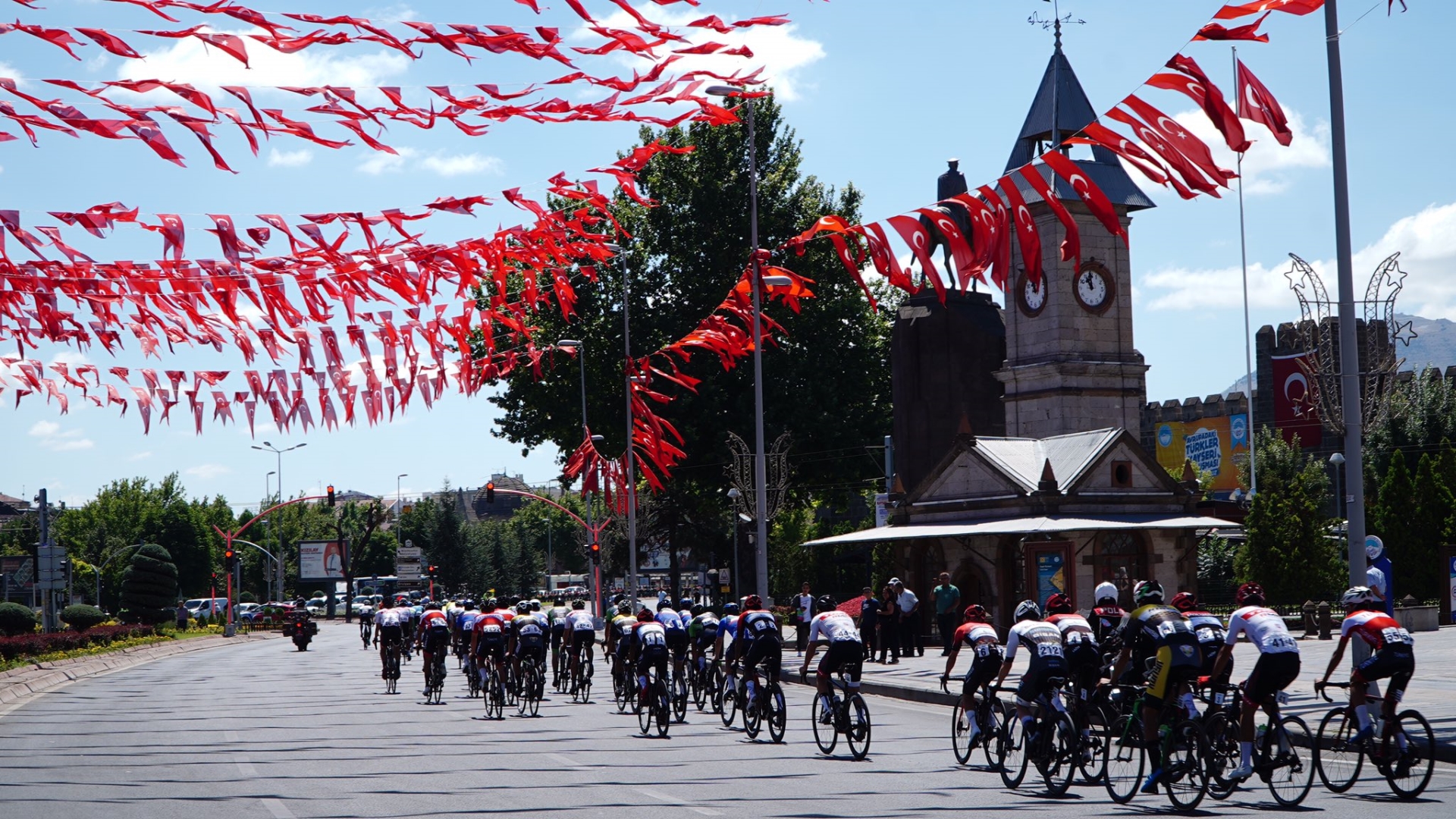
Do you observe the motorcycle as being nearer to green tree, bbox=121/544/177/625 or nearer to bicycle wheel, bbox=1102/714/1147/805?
green tree, bbox=121/544/177/625

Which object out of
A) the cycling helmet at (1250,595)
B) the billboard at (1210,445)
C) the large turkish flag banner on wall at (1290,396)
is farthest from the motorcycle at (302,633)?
the cycling helmet at (1250,595)

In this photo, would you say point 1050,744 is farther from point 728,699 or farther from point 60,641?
point 60,641

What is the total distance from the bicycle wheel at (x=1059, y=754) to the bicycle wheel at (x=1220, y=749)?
45.3 inches

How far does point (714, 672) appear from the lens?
21344 millimetres

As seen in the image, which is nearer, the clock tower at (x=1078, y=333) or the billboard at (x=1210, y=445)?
the clock tower at (x=1078, y=333)

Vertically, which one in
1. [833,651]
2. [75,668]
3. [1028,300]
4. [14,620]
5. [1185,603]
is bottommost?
[75,668]

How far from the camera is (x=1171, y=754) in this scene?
1188 centimetres

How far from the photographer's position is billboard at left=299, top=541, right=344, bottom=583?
104562mm

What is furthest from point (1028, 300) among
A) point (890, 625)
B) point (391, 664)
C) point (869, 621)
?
point (391, 664)

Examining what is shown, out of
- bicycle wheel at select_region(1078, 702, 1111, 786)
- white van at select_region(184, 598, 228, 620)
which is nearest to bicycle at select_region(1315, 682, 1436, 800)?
bicycle wheel at select_region(1078, 702, 1111, 786)

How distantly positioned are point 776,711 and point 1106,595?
156 inches

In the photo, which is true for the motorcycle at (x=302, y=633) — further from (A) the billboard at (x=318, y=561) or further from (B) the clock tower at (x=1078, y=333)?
(A) the billboard at (x=318, y=561)

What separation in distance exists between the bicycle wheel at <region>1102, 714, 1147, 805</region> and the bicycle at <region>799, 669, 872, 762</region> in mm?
2915

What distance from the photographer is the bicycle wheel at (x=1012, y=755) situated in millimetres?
13027
